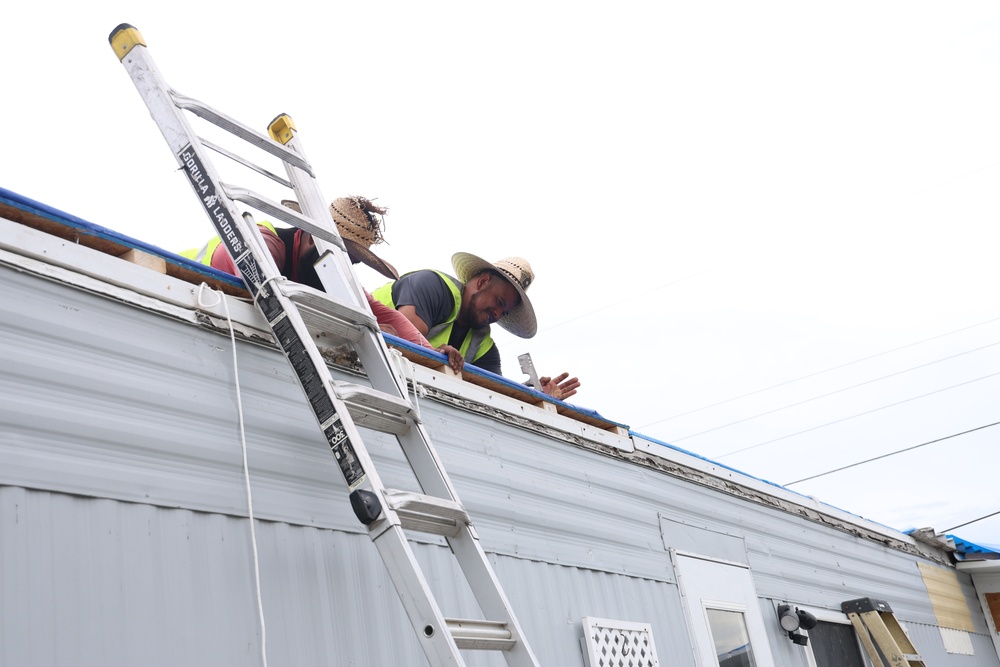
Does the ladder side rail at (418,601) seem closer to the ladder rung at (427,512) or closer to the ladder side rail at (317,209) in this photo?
the ladder rung at (427,512)

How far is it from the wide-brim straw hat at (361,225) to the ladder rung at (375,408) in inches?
77.0

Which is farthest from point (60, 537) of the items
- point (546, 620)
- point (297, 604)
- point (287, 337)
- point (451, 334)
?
point (451, 334)

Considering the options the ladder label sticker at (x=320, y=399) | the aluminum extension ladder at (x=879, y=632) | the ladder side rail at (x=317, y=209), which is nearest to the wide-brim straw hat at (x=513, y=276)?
the ladder side rail at (x=317, y=209)

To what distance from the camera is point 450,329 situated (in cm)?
579

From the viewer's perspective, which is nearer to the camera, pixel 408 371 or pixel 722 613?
pixel 408 371

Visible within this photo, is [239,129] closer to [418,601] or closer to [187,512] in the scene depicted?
[187,512]

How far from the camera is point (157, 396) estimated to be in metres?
3.13

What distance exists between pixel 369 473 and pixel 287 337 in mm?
629

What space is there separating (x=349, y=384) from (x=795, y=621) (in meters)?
4.42

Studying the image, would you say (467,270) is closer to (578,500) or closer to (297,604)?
(578,500)

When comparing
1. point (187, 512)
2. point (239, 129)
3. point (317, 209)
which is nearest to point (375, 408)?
point (187, 512)

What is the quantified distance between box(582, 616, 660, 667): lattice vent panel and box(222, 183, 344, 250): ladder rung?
2.23 metres

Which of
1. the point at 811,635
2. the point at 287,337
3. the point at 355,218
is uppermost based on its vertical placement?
the point at 355,218

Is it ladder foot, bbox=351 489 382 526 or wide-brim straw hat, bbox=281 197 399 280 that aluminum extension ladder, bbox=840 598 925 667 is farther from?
ladder foot, bbox=351 489 382 526
